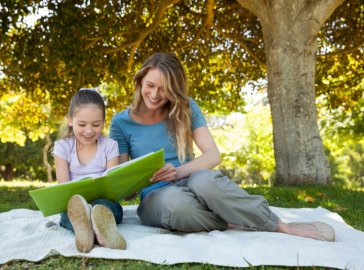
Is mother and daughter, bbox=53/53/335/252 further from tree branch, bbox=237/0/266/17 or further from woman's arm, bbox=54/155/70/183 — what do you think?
tree branch, bbox=237/0/266/17

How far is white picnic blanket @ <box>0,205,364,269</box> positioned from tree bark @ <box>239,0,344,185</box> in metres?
3.58

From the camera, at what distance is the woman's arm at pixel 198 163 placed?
10.0 ft

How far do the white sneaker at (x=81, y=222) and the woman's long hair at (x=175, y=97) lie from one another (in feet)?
3.19

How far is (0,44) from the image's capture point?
8117mm

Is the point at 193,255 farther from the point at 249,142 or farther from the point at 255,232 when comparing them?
the point at 249,142

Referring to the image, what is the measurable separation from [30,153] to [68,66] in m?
23.0

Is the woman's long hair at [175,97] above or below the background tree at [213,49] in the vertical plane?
below

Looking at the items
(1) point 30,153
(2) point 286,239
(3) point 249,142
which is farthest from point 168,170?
(3) point 249,142

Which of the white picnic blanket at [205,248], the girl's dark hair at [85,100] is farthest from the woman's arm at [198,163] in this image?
the girl's dark hair at [85,100]

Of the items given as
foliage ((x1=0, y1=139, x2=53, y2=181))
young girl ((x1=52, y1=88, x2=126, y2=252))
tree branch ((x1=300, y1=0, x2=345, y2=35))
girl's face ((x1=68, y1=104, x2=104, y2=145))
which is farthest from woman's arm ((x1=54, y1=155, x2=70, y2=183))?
foliage ((x1=0, y1=139, x2=53, y2=181))

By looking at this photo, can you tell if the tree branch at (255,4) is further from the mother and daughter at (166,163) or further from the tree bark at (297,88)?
the mother and daughter at (166,163)

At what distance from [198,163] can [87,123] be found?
82 centimetres

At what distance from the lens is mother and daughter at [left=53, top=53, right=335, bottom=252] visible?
2959mm

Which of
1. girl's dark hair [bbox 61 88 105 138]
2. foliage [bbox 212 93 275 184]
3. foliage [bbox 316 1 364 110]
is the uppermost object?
foliage [bbox 316 1 364 110]
